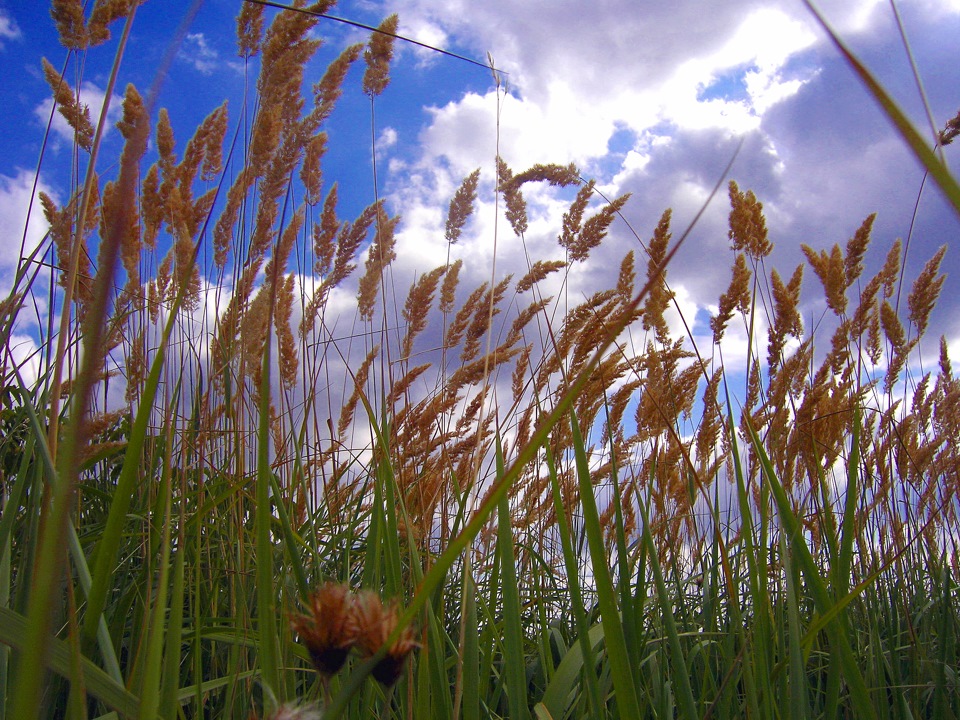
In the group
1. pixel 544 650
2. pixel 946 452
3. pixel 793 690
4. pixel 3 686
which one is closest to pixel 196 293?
pixel 3 686

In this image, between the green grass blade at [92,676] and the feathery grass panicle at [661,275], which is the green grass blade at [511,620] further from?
the feathery grass panicle at [661,275]

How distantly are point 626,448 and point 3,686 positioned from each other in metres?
1.91

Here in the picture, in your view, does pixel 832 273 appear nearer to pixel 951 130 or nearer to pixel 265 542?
pixel 951 130

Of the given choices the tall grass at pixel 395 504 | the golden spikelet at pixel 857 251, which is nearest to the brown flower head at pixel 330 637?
the tall grass at pixel 395 504

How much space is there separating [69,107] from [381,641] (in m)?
1.99

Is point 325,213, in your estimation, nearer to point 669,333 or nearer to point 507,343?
point 507,343

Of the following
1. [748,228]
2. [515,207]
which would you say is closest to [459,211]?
[515,207]

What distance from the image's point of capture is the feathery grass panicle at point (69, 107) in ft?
5.73

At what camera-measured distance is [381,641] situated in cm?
29

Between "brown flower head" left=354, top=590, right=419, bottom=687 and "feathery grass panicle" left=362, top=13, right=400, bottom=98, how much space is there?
150 cm

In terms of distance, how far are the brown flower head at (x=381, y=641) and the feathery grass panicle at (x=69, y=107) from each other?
70.9 inches

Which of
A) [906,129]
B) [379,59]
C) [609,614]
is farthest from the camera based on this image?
[379,59]

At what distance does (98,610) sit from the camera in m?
0.55

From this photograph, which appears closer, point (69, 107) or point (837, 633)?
point (837, 633)
